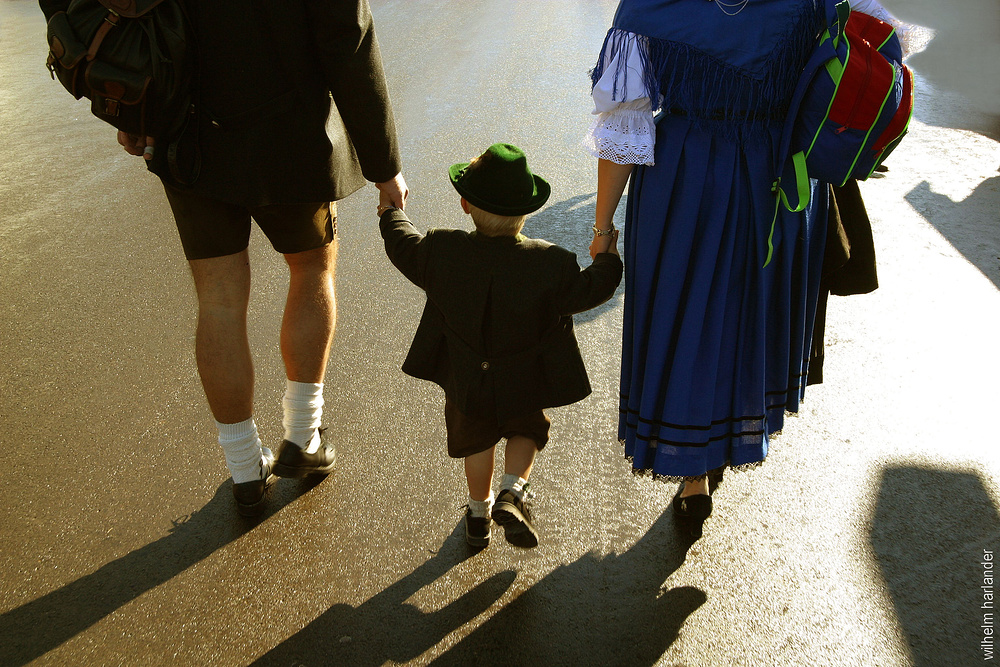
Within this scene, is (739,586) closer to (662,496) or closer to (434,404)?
(662,496)

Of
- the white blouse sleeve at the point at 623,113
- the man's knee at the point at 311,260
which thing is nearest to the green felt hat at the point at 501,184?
the white blouse sleeve at the point at 623,113

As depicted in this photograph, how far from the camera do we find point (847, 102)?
1.96m

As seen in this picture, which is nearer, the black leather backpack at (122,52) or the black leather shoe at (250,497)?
the black leather backpack at (122,52)

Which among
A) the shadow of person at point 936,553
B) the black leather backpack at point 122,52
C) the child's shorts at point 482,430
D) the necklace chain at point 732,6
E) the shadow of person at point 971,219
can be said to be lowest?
the shadow of person at point 971,219

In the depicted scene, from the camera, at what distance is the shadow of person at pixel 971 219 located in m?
4.37

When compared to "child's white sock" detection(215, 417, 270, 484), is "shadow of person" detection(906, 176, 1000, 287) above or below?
below

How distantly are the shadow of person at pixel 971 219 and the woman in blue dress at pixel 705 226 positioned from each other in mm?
2441

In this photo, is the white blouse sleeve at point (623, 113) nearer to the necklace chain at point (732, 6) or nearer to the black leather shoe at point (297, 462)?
the necklace chain at point (732, 6)

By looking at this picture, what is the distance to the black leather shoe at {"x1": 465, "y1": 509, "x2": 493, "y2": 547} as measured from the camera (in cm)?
253

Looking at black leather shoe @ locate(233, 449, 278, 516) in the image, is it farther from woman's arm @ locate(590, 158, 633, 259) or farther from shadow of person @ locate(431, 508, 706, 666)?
woman's arm @ locate(590, 158, 633, 259)

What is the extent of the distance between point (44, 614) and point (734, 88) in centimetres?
240

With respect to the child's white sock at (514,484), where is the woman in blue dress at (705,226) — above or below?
above

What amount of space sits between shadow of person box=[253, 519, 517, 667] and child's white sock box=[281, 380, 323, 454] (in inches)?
24.0

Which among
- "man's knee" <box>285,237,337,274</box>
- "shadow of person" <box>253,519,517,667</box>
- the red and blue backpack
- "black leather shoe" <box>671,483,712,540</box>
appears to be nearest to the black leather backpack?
"man's knee" <box>285,237,337,274</box>
